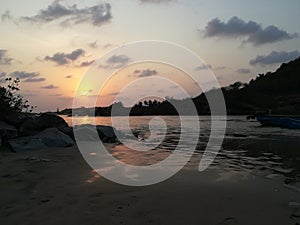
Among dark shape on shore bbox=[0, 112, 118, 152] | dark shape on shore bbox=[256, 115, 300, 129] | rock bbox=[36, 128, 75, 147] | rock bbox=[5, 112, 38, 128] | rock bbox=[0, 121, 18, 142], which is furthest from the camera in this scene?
dark shape on shore bbox=[256, 115, 300, 129]

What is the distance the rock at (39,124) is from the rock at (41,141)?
2501mm

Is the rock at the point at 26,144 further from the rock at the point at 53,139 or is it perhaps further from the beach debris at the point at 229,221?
the beach debris at the point at 229,221

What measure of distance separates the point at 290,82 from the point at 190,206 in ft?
408

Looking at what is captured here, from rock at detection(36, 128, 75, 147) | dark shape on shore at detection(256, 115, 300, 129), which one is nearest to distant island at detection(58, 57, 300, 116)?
dark shape on shore at detection(256, 115, 300, 129)

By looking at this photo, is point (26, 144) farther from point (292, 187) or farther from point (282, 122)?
point (282, 122)

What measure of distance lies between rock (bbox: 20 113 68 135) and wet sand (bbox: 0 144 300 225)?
30.9 ft

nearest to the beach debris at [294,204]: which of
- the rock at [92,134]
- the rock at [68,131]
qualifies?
the rock at [92,134]

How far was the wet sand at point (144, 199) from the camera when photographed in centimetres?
556

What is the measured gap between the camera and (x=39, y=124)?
2022 cm

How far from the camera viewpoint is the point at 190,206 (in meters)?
6.30

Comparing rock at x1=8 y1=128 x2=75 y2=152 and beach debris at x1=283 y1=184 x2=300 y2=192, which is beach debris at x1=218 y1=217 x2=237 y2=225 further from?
rock at x1=8 y1=128 x2=75 y2=152

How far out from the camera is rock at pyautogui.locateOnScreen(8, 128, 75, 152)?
563 inches

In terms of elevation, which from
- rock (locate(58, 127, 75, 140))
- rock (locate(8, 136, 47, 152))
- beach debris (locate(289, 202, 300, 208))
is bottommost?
beach debris (locate(289, 202, 300, 208))

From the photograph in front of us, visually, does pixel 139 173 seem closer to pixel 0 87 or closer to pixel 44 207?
pixel 44 207
